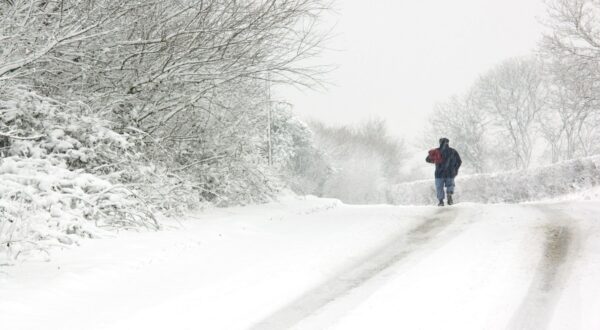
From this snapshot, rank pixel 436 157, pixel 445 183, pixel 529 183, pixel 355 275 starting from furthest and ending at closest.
Result: pixel 529 183, pixel 445 183, pixel 436 157, pixel 355 275

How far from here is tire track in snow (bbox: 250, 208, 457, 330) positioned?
4.60 m

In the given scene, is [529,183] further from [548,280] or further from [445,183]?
[548,280]

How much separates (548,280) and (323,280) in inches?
85.2

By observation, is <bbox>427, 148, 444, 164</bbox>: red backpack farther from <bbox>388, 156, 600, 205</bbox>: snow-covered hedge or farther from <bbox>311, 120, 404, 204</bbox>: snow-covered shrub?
<bbox>311, 120, 404, 204</bbox>: snow-covered shrub

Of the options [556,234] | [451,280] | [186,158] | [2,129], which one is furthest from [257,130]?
[451,280]

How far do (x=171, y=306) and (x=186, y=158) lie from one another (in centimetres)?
968

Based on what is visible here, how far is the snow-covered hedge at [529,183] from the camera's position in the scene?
21553 millimetres

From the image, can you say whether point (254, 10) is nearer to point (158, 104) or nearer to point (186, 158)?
point (158, 104)

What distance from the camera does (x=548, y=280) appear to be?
5422mm

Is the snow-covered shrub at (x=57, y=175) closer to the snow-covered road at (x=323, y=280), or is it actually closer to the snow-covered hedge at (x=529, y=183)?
the snow-covered road at (x=323, y=280)

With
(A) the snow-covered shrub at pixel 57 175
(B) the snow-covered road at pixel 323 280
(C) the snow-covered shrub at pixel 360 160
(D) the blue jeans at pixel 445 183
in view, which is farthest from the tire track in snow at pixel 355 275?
(C) the snow-covered shrub at pixel 360 160

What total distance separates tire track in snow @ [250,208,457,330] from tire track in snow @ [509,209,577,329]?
153 cm

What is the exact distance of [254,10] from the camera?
10367mm

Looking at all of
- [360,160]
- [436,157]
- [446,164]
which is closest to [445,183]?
[446,164]
